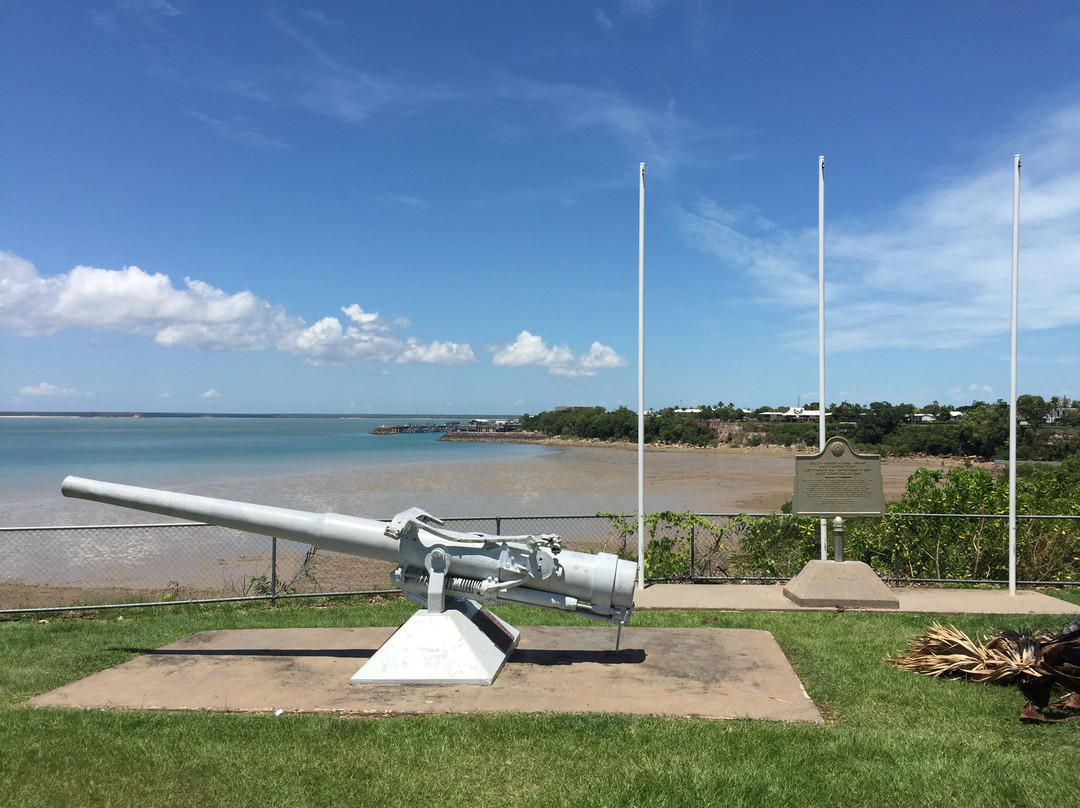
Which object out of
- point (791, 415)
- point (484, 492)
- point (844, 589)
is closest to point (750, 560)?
point (844, 589)

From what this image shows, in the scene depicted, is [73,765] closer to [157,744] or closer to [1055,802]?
[157,744]

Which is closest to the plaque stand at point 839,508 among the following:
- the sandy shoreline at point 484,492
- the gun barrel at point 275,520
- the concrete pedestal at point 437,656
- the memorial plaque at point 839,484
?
the memorial plaque at point 839,484

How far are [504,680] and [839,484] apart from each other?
5.47 metres

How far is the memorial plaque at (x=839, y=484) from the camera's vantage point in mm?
9469

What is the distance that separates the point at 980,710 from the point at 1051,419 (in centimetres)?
7518

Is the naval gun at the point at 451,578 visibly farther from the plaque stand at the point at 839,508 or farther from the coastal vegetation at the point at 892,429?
the coastal vegetation at the point at 892,429

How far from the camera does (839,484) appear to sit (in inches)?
376

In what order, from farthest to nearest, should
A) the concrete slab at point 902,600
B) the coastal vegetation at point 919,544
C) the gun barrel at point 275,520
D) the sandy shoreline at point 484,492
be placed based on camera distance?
the sandy shoreline at point 484,492
the coastal vegetation at point 919,544
the concrete slab at point 902,600
the gun barrel at point 275,520

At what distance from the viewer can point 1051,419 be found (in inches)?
2660

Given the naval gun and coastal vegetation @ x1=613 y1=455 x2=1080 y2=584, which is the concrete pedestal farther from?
coastal vegetation @ x1=613 y1=455 x2=1080 y2=584

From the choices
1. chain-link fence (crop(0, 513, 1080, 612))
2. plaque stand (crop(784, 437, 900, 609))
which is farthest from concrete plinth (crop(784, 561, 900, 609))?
chain-link fence (crop(0, 513, 1080, 612))

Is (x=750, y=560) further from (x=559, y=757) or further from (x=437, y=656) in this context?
(x=559, y=757)

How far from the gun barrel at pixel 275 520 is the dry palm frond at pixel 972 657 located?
4.67 metres

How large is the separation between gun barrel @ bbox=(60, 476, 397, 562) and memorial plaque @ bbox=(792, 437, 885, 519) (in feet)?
17.9
